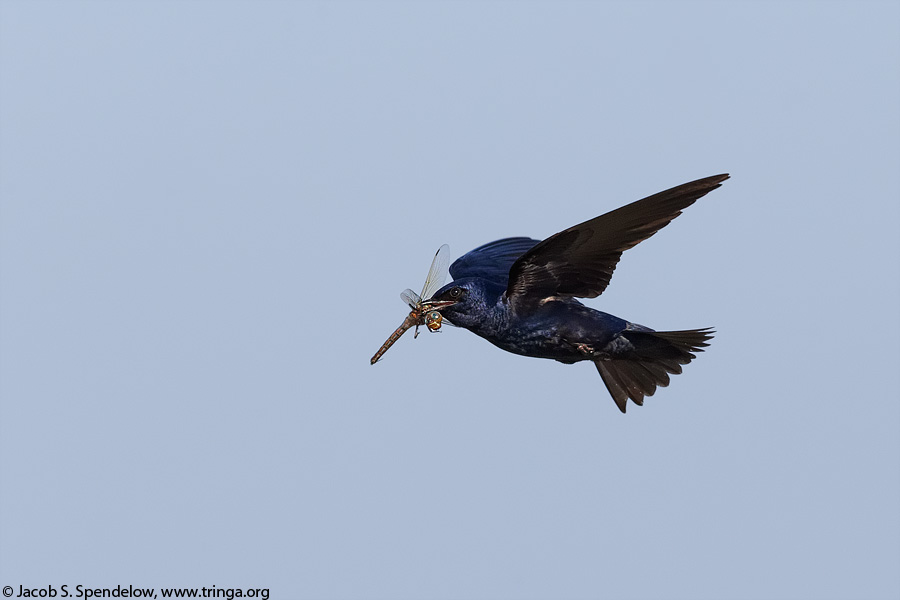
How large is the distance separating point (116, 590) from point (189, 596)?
1.95 ft

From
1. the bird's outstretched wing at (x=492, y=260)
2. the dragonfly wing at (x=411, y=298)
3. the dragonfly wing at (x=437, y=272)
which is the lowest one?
the dragonfly wing at (x=411, y=298)

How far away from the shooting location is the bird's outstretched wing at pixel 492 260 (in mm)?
10863

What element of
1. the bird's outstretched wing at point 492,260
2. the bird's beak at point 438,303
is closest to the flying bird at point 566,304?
the bird's beak at point 438,303

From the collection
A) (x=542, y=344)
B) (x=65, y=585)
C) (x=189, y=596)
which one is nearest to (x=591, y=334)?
(x=542, y=344)

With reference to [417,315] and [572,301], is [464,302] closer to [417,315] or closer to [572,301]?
[417,315]

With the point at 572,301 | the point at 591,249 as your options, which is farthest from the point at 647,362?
the point at 591,249

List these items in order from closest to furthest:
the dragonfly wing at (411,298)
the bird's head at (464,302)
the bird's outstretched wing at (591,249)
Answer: the bird's outstretched wing at (591,249) < the bird's head at (464,302) < the dragonfly wing at (411,298)

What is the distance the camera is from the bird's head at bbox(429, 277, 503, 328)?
31.2 ft

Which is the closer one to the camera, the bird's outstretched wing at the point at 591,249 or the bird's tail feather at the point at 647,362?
the bird's outstretched wing at the point at 591,249

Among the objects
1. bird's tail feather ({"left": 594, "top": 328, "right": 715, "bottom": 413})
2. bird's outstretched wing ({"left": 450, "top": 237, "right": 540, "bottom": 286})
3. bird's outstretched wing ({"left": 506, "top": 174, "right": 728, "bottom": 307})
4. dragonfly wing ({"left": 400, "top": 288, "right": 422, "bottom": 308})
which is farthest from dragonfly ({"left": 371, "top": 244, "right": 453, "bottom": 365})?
bird's tail feather ({"left": 594, "top": 328, "right": 715, "bottom": 413})

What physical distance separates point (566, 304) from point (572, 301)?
0.22 ft

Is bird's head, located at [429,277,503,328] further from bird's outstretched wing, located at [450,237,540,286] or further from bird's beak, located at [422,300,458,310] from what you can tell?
bird's outstretched wing, located at [450,237,540,286]

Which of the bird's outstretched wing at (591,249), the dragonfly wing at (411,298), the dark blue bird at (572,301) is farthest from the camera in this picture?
the dragonfly wing at (411,298)

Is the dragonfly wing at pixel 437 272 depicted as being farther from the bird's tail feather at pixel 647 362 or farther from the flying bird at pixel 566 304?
the bird's tail feather at pixel 647 362
